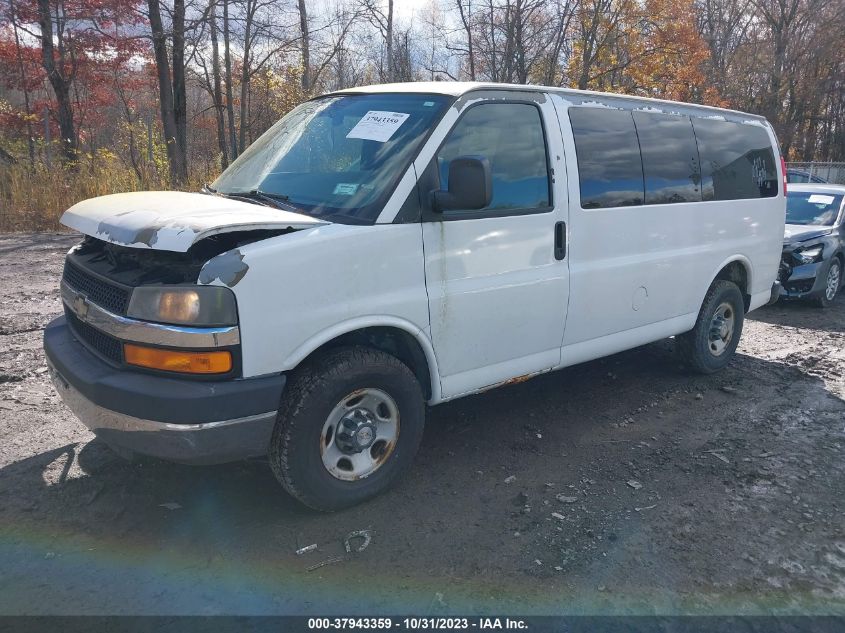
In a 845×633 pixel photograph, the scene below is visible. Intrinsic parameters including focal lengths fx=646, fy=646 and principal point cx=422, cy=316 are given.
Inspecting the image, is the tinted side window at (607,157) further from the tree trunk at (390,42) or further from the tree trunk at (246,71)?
the tree trunk at (390,42)

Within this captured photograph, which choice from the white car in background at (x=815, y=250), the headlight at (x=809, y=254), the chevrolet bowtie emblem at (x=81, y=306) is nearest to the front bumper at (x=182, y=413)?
the chevrolet bowtie emblem at (x=81, y=306)

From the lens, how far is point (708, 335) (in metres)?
5.53

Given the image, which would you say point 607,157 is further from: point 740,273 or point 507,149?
point 740,273

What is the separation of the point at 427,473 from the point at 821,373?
4058mm

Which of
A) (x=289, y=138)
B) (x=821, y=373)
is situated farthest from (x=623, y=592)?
(x=821, y=373)

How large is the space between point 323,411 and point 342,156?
4.77ft

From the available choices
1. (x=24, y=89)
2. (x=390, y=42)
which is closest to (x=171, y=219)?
(x=24, y=89)

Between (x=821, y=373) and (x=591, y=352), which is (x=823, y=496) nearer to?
(x=591, y=352)

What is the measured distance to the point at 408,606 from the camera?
8.80 feet

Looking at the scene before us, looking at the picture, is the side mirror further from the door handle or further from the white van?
the door handle

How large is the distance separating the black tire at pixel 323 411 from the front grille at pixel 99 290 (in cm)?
85

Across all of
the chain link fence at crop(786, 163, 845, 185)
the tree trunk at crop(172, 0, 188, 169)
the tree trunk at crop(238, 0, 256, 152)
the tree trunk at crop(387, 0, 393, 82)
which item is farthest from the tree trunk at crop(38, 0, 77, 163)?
the chain link fence at crop(786, 163, 845, 185)

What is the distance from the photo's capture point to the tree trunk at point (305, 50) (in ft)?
67.3

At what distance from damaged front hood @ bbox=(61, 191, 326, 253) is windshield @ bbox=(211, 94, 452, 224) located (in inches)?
9.4
